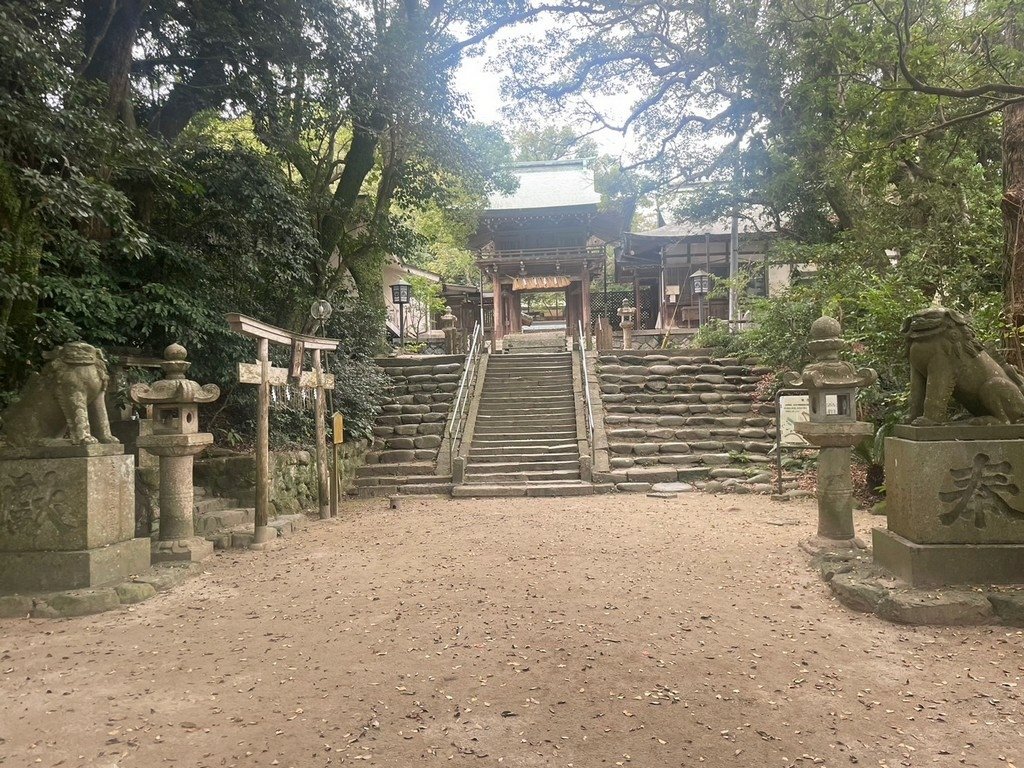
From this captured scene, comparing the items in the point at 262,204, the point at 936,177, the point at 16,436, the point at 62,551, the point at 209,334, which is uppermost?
the point at 936,177

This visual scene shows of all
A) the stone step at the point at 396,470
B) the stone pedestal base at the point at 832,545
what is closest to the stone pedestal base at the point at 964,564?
the stone pedestal base at the point at 832,545

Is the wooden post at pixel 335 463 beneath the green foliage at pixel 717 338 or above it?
beneath

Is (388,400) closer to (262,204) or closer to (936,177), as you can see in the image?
(262,204)

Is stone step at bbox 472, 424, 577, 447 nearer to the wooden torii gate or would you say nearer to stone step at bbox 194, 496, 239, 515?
the wooden torii gate

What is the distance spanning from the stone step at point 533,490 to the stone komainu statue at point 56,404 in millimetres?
5516

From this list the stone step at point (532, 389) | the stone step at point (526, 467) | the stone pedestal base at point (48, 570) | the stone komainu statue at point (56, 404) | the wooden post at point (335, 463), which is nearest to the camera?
the stone pedestal base at point (48, 570)

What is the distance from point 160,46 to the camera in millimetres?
8312

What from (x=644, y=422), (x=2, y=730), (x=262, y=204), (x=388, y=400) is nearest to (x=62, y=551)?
(x=2, y=730)

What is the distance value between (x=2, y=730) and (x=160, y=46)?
28.8ft

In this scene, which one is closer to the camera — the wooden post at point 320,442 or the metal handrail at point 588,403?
the wooden post at point 320,442

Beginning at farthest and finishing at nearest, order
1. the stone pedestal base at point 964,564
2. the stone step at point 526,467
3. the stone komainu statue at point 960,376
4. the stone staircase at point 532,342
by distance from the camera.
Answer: the stone staircase at point 532,342 < the stone step at point 526,467 < the stone komainu statue at point 960,376 < the stone pedestal base at point 964,564

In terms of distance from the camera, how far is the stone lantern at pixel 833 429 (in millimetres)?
5410

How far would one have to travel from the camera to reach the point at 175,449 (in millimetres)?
5883

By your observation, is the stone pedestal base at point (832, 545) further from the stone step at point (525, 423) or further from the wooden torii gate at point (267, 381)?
the stone step at point (525, 423)
